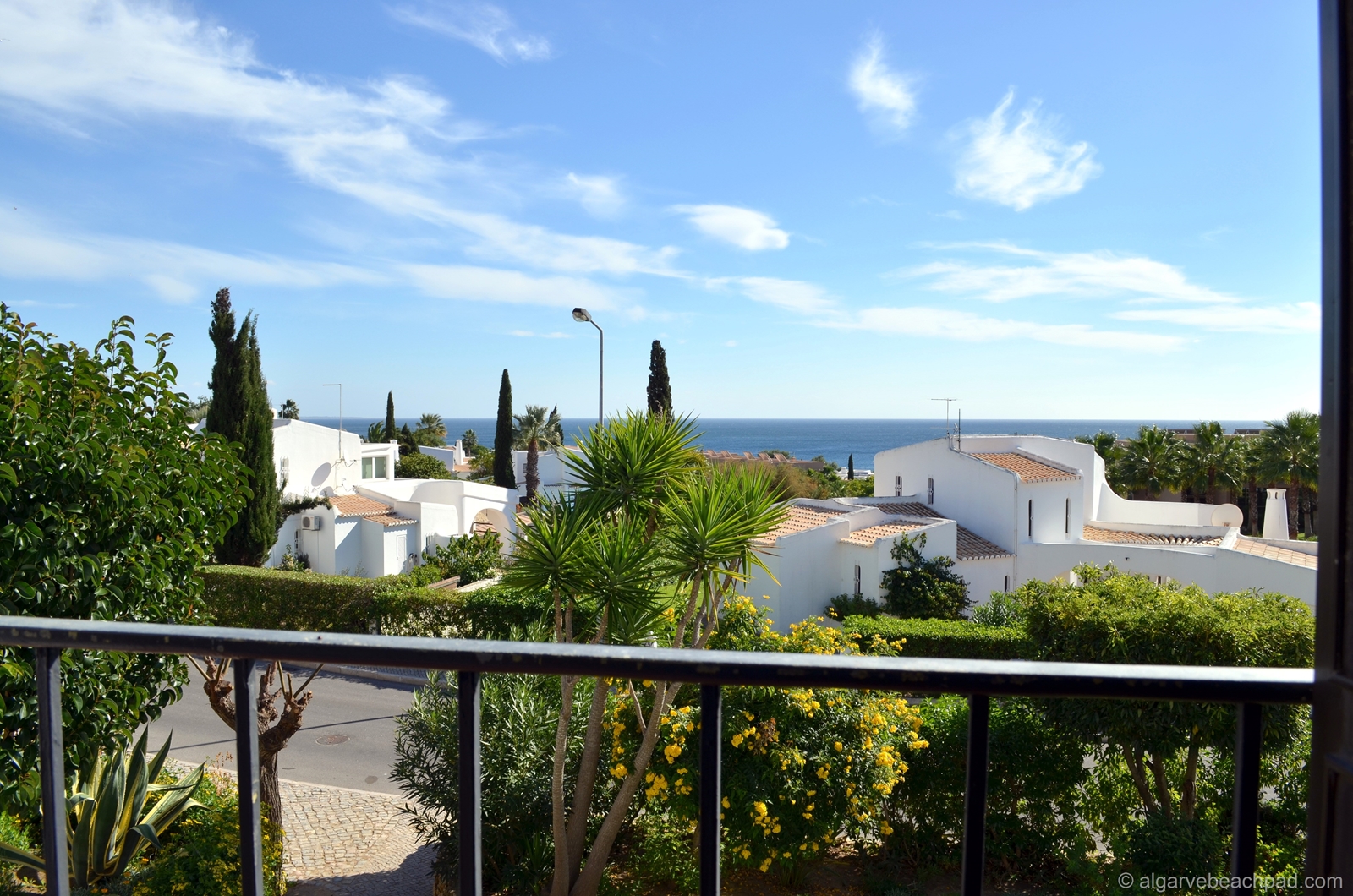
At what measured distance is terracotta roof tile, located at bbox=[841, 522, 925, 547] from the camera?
20984mm

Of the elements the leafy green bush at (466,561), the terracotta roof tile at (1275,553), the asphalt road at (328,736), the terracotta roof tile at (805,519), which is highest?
the terracotta roof tile at (805,519)

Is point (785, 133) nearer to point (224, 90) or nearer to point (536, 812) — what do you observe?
point (224, 90)

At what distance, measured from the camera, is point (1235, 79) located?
21.6 ft

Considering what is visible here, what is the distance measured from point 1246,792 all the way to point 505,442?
128 feet

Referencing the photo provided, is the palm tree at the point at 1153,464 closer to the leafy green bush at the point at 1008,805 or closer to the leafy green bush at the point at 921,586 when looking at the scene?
the leafy green bush at the point at 921,586

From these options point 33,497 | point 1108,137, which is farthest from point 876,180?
point 33,497

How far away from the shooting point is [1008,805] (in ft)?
28.7

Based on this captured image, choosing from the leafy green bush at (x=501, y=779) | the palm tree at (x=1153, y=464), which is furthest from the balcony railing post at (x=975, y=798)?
the palm tree at (x=1153, y=464)

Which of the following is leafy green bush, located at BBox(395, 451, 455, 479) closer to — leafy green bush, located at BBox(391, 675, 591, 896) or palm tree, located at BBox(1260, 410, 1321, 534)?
leafy green bush, located at BBox(391, 675, 591, 896)

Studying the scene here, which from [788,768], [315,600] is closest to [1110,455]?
[315,600]

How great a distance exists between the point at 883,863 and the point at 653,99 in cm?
1344

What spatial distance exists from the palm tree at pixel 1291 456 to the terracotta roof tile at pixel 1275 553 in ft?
32.0

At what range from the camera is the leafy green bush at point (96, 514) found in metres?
3.53

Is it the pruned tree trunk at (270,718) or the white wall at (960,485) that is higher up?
the white wall at (960,485)
